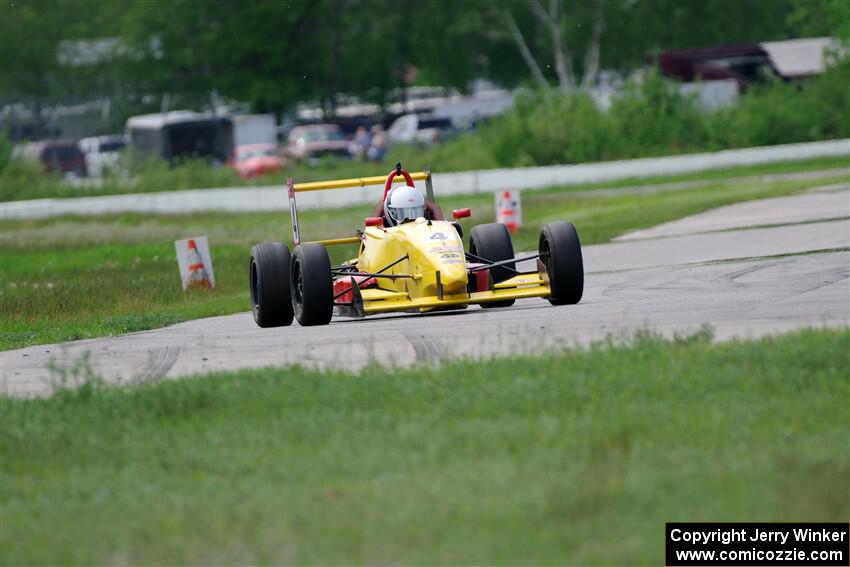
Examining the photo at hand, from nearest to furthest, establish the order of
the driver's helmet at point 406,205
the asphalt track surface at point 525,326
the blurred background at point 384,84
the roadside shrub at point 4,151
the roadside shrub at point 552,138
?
the asphalt track surface at point 525,326
the driver's helmet at point 406,205
the roadside shrub at point 552,138
the blurred background at point 384,84
the roadside shrub at point 4,151

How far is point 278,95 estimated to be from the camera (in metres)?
74.3

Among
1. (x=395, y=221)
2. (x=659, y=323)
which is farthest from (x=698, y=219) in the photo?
(x=659, y=323)

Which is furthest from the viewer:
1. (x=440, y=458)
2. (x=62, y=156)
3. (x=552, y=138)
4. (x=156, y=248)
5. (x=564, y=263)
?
(x=62, y=156)

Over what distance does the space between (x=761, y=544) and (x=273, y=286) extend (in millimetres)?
9688

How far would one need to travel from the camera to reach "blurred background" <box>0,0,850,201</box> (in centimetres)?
4900

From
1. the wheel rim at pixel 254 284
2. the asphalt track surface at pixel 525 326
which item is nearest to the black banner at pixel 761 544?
the asphalt track surface at pixel 525 326

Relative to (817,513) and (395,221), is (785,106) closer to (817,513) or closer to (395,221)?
(395,221)

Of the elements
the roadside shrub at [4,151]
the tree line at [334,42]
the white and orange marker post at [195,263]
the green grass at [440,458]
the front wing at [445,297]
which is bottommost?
the white and orange marker post at [195,263]

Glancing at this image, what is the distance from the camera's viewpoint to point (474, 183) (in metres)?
42.3

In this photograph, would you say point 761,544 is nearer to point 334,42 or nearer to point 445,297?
point 445,297

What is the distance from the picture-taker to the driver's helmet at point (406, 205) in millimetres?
16312

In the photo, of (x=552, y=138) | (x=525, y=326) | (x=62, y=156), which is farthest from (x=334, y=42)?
(x=525, y=326)

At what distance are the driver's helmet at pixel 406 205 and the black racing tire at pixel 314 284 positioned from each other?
1.28 metres

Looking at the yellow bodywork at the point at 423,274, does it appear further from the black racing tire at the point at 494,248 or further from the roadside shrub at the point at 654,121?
the roadside shrub at the point at 654,121
